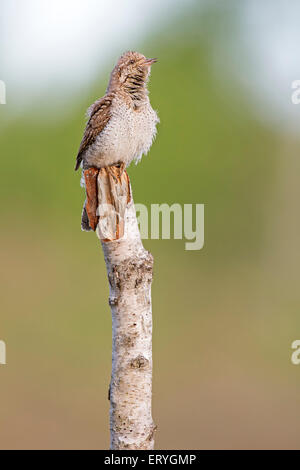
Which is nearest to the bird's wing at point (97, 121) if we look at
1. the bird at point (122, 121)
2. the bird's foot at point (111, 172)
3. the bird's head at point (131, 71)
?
the bird at point (122, 121)

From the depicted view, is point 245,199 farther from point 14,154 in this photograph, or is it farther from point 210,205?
point 14,154

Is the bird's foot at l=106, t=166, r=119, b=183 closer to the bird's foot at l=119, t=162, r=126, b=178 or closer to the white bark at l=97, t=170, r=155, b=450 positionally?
the bird's foot at l=119, t=162, r=126, b=178

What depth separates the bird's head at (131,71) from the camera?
3111mm

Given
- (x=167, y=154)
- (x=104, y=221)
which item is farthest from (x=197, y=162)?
(x=104, y=221)

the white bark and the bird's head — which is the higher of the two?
the bird's head

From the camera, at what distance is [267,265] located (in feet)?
29.6

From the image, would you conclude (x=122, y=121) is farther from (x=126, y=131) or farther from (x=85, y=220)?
(x=85, y=220)

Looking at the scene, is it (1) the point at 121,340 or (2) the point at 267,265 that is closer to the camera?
(1) the point at 121,340

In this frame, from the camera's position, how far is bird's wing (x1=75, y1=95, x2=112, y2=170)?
2.96 meters

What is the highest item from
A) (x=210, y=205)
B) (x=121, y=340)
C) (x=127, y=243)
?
(x=210, y=205)

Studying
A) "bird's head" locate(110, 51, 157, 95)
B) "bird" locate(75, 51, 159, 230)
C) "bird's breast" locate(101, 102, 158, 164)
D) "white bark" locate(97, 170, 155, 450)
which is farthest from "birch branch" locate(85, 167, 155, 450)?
"bird's head" locate(110, 51, 157, 95)

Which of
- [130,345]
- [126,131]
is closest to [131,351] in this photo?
[130,345]

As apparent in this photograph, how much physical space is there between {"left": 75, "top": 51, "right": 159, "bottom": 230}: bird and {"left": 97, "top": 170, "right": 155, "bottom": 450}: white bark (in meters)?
0.76

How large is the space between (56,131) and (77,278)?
2707 millimetres
